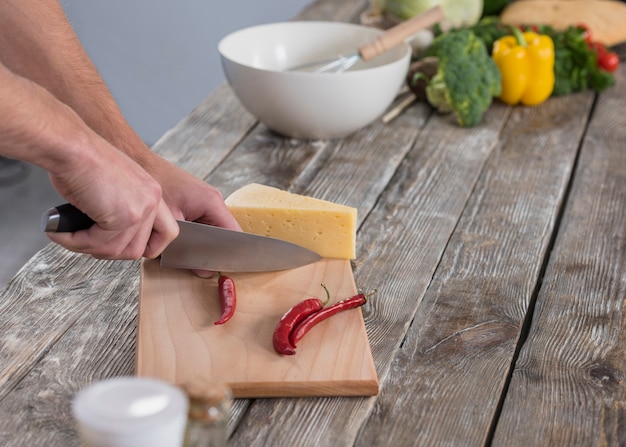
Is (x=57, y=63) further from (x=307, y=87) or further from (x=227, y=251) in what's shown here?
(x=307, y=87)

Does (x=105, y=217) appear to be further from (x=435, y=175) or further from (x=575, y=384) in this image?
(x=435, y=175)

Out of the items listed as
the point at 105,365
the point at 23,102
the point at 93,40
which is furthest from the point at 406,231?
the point at 93,40

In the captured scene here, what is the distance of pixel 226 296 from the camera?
4.43ft

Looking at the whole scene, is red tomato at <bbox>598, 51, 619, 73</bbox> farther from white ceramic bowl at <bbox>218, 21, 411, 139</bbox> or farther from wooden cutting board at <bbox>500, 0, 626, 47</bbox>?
white ceramic bowl at <bbox>218, 21, 411, 139</bbox>

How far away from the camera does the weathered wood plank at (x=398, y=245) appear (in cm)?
115

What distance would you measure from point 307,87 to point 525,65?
73cm

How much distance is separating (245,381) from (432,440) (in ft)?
0.91

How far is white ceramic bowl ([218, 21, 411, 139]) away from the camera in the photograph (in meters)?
2.04

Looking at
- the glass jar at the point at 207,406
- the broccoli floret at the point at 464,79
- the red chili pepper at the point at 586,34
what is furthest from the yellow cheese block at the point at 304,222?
the red chili pepper at the point at 586,34

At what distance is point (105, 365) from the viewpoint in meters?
1.27

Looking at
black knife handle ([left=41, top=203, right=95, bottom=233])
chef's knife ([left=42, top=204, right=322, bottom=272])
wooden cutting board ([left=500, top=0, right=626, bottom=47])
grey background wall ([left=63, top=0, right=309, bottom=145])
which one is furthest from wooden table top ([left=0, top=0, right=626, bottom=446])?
grey background wall ([left=63, top=0, right=309, bottom=145])

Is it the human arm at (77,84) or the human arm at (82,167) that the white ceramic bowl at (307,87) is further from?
the human arm at (82,167)

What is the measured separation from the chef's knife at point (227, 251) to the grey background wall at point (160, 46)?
3480mm

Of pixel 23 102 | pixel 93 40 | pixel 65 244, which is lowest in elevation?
pixel 93 40
